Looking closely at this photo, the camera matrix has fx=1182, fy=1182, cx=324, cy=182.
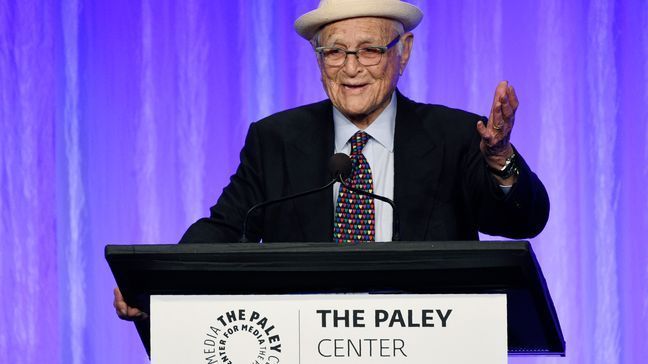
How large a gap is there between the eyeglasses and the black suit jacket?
145 mm

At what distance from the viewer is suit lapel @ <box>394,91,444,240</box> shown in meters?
2.32

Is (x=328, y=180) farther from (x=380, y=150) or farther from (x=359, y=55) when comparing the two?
(x=359, y=55)

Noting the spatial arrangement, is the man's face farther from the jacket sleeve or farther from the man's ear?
the jacket sleeve

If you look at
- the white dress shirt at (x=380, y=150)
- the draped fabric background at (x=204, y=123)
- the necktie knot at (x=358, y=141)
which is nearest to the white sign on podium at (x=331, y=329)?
the white dress shirt at (x=380, y=150)

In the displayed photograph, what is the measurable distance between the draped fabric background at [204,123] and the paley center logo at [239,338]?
73.4 inches

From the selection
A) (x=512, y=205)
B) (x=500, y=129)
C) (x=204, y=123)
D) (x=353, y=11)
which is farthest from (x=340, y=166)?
(x=204, y=123)

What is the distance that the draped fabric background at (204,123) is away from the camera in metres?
3.31

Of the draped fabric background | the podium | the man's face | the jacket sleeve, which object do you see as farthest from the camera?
the draped fabric background

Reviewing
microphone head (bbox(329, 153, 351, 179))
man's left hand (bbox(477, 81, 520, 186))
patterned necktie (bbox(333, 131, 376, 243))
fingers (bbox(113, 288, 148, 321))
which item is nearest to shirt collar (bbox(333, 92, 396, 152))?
patterned necktie (bbox(333, 131, 376, 243))

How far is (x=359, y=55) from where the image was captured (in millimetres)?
2398

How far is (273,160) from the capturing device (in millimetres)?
2461

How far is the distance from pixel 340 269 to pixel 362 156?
2.65 feet

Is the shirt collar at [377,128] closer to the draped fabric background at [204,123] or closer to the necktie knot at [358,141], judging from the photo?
the necktie knot at [358,141]

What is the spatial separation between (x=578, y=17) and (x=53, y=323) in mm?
1758
